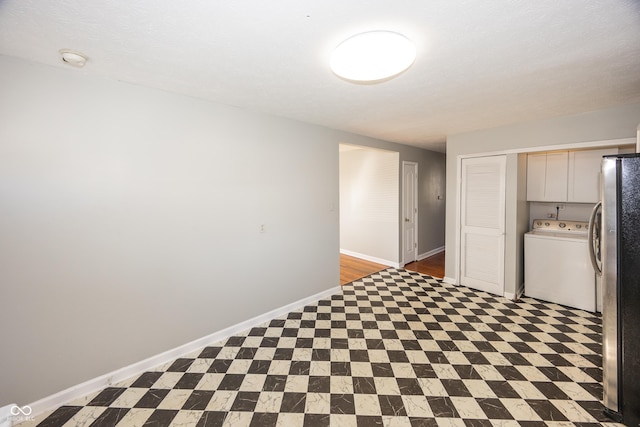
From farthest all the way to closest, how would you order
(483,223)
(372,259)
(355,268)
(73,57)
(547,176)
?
(372,259), (355,268), (483,223), (547,176), (73,57)

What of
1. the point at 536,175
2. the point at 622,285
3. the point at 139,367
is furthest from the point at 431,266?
the point at 139,367

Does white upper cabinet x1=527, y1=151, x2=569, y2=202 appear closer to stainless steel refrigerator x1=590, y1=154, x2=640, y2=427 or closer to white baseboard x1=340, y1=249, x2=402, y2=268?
stainless steel refrigerator x1=590, y1=154, x2=640, y2=427

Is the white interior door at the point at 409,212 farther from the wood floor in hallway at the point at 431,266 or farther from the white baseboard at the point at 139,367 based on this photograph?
the white baseboard at the point at 139,367

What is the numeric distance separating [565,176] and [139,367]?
17.3 feet

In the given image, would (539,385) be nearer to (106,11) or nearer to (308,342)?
(308,342)

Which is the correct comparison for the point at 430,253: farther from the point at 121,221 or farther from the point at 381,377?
the point at 121,221

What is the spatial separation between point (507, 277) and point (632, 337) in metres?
2.01

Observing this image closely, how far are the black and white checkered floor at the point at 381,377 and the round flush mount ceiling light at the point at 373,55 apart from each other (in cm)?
222

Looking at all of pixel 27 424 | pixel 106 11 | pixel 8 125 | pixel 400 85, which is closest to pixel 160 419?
pixel 27 424

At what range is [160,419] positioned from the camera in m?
1.73

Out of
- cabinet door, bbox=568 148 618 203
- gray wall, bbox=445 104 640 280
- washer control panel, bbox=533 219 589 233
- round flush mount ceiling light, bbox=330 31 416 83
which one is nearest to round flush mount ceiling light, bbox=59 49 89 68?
round flush mount ceiling light, bbox=330 31 416 83

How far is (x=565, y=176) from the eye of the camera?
342cm

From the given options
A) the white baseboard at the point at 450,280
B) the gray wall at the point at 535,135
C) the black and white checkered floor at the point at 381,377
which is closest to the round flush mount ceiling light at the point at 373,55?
the black and white checkered floor at the point at 381,377

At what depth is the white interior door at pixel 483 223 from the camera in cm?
361
